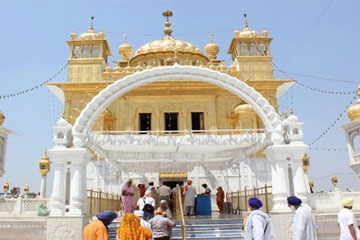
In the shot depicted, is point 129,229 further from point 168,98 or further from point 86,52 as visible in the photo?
point 86,52

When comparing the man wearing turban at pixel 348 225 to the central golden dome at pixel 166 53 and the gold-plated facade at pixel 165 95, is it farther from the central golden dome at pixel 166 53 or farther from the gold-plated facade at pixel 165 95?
the central golden dome at pixel 166 53

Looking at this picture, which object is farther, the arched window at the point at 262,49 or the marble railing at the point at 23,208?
the arched window at the point at 262,49

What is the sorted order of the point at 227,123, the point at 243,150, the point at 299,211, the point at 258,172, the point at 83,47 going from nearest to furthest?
the point at 299,211
the point at 243,150
the point at 258,172
the point at 227,123
the point at 83,47

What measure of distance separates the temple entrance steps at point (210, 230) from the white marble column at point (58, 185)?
4.90ft

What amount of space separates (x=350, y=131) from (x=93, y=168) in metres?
12.6

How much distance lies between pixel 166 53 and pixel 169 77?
15.7 m

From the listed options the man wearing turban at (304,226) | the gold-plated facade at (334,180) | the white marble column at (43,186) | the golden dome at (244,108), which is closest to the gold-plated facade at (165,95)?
the golden dome at (244,108)

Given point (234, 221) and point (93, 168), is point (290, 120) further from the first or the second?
point (93, 168)

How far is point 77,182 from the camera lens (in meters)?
8.73

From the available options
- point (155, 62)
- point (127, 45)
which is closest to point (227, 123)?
point (155, 62)

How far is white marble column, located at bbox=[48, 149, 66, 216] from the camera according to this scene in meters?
8.59

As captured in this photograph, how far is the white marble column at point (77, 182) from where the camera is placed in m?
8.60

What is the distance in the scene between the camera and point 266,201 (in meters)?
9.84

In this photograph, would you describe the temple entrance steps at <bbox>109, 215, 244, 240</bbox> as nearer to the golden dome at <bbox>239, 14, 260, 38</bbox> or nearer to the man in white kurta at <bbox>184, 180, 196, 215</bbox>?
the man in white kurta at <bbox>184, 180, 196, 215</bbox>
